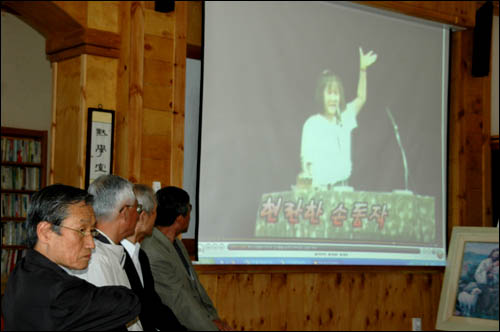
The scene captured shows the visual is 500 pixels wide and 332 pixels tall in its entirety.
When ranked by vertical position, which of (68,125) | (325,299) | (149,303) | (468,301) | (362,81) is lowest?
(325,299)

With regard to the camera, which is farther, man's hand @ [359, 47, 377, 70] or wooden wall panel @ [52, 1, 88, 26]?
man's hand @ [359, 47, 377, 70]

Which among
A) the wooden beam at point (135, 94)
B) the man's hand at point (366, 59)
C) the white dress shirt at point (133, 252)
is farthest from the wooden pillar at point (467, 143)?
the white dress shirt at point (133, 252)

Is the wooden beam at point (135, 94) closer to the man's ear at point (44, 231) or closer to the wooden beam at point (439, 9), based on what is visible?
the wooden beam at point (439, 9)

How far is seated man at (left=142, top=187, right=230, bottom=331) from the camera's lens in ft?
12.9

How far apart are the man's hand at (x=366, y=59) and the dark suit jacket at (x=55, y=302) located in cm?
453

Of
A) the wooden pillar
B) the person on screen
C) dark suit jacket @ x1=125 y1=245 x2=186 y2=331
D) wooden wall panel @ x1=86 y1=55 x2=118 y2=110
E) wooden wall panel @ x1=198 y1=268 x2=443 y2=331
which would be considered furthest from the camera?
the wooden pillar

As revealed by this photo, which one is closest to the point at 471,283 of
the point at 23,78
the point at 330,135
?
the point at 330,135

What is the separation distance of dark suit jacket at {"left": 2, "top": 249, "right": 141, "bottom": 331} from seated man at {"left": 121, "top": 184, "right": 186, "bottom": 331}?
1198 millimetres

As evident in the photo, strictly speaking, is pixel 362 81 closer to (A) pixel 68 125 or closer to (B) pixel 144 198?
(A) pixel 68 125

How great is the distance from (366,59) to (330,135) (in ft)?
2.60

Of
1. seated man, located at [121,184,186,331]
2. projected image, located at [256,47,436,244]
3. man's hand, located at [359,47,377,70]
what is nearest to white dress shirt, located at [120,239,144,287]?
seated man, located at [121,184,186,331]

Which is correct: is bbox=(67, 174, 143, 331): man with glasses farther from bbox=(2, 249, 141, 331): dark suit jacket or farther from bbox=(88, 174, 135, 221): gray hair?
bbox=(2, 249, 141, 331): dark suit jacket

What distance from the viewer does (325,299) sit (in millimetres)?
5945

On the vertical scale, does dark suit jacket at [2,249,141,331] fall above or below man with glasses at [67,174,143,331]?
below
